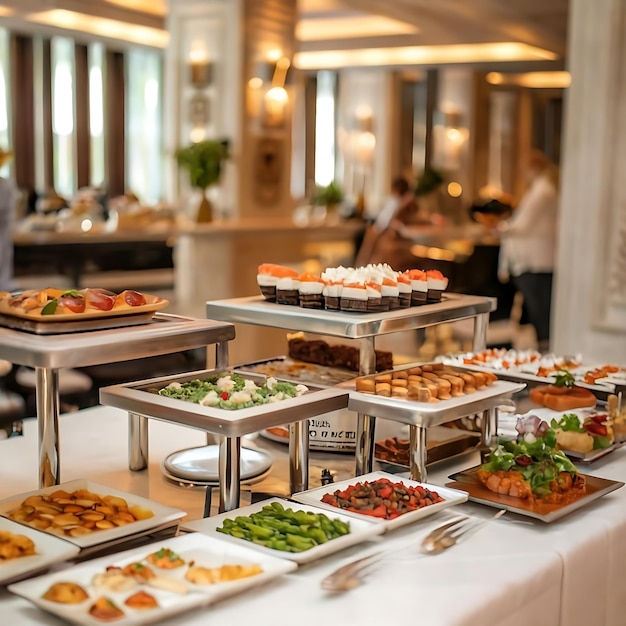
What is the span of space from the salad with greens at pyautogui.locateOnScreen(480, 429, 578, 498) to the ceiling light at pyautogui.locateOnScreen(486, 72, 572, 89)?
1249cm

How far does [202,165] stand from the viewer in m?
7.14

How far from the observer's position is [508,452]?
6.24 ft

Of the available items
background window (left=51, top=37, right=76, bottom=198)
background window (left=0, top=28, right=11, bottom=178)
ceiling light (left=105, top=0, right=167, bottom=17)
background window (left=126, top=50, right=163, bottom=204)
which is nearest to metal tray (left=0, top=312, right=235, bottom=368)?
ceiling light (left=105, top=0, right=167, bottom=17)

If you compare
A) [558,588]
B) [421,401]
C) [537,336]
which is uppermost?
[421,401]

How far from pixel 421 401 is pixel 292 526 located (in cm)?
44

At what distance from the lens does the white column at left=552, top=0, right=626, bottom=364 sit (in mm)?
4891

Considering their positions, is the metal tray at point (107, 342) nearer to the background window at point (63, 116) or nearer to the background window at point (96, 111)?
the background window at point (63, 116)

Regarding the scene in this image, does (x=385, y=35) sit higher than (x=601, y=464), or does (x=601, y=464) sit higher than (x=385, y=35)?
(x=385, y=35)

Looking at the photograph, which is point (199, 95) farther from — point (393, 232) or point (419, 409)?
point (419, 409)

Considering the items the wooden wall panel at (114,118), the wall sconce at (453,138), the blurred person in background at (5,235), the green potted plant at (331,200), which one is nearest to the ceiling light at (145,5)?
the wooden wall panel at (114,118)

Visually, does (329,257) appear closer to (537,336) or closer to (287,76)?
(287,76)

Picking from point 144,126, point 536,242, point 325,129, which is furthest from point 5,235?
point 325,129

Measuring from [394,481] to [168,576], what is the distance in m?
0.57

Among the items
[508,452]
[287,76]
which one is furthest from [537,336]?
[508,452]
